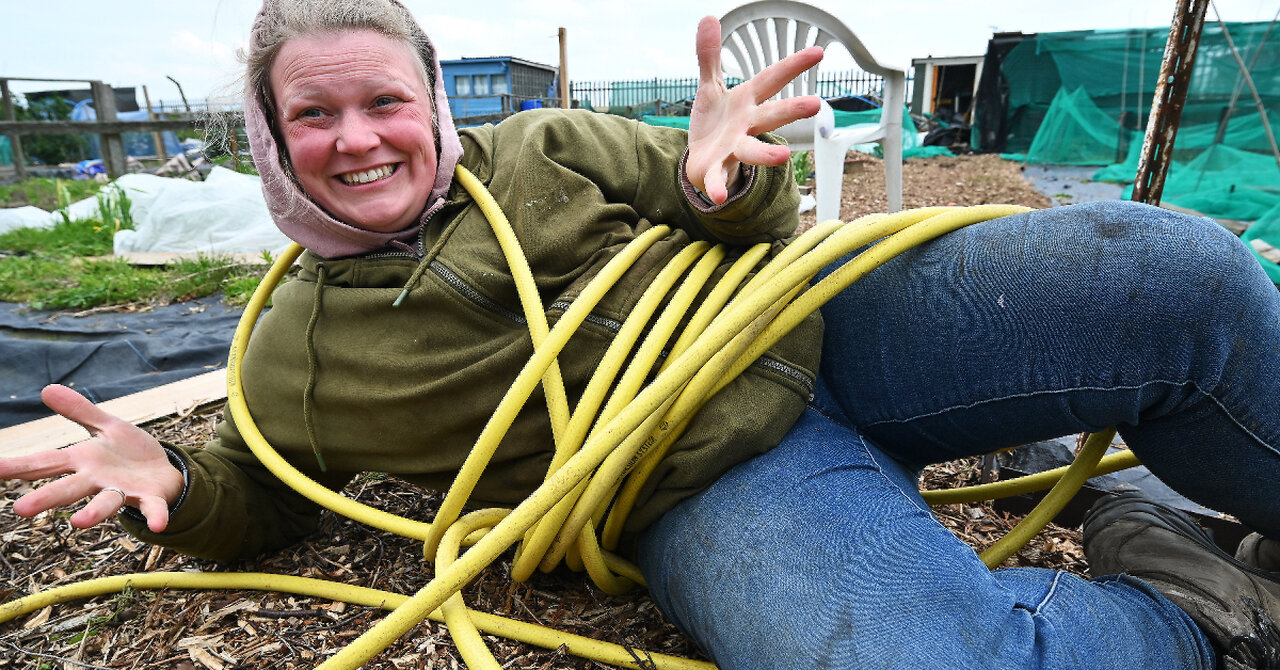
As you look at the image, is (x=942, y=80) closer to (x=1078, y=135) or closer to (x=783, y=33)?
(x=1078, y=135)

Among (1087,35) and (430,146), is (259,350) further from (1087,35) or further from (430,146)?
(1087,35)

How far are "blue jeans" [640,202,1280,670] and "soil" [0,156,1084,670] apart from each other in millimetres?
258

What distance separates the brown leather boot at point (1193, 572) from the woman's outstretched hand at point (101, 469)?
1529 millimetres

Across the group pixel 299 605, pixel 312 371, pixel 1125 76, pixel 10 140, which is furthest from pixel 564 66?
pixel 299 605

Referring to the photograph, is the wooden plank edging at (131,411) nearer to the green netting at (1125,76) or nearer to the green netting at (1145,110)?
the green netting at (1145,110)

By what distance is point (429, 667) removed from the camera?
122 centimetres

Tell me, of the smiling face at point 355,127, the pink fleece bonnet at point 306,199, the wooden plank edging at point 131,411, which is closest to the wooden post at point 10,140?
the wooden plank edging at point 131,411

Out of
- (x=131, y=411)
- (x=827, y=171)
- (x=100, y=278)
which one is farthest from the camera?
(x=100, y=278)

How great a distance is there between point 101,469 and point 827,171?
303 centimetres

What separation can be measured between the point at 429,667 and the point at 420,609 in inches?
12.6

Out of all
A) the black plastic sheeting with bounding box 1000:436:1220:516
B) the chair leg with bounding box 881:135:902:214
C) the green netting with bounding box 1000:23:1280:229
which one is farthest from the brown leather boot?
the green netting with bounding box 1000:23:1280:229

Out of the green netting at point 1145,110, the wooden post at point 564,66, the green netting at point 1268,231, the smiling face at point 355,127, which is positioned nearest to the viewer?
the smiling face at point 355,127

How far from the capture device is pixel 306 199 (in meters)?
1.33

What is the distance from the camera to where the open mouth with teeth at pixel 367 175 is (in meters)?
1.34
